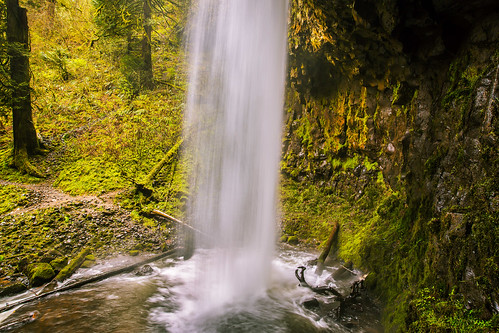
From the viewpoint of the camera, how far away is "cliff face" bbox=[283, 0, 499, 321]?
325 cm

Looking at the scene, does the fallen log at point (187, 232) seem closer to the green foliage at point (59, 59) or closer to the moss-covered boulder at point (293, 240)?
the moss-covered boulder at point (293, 240)

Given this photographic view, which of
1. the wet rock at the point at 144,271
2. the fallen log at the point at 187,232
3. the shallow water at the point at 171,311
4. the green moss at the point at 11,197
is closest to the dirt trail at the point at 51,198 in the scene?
the green moss at the point at 11,197

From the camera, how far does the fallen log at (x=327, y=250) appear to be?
6.78 meters

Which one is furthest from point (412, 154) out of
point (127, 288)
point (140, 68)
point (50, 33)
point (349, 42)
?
point (50, 33)

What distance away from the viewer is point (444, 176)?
4109mm

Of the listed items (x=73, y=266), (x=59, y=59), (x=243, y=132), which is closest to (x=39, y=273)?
(x=73, y=266)

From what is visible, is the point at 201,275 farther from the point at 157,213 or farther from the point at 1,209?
the point at 1,209

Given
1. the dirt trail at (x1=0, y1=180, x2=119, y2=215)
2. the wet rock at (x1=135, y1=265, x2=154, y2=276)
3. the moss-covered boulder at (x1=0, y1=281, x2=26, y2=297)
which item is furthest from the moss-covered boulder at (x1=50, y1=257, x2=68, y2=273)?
the dirt trail at (x1=0, y1=180, x2=119, y2=215)

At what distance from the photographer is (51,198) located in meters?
8.03

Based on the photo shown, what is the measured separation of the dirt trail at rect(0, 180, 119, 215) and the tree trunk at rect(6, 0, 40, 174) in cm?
90

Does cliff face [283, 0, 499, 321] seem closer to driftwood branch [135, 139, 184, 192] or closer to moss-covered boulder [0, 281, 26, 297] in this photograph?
driftwood branch [135, 139, 184, 192]

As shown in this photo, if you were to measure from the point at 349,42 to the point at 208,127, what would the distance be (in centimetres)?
632

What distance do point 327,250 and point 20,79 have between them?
10680 mm

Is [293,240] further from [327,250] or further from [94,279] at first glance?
[94,279]
